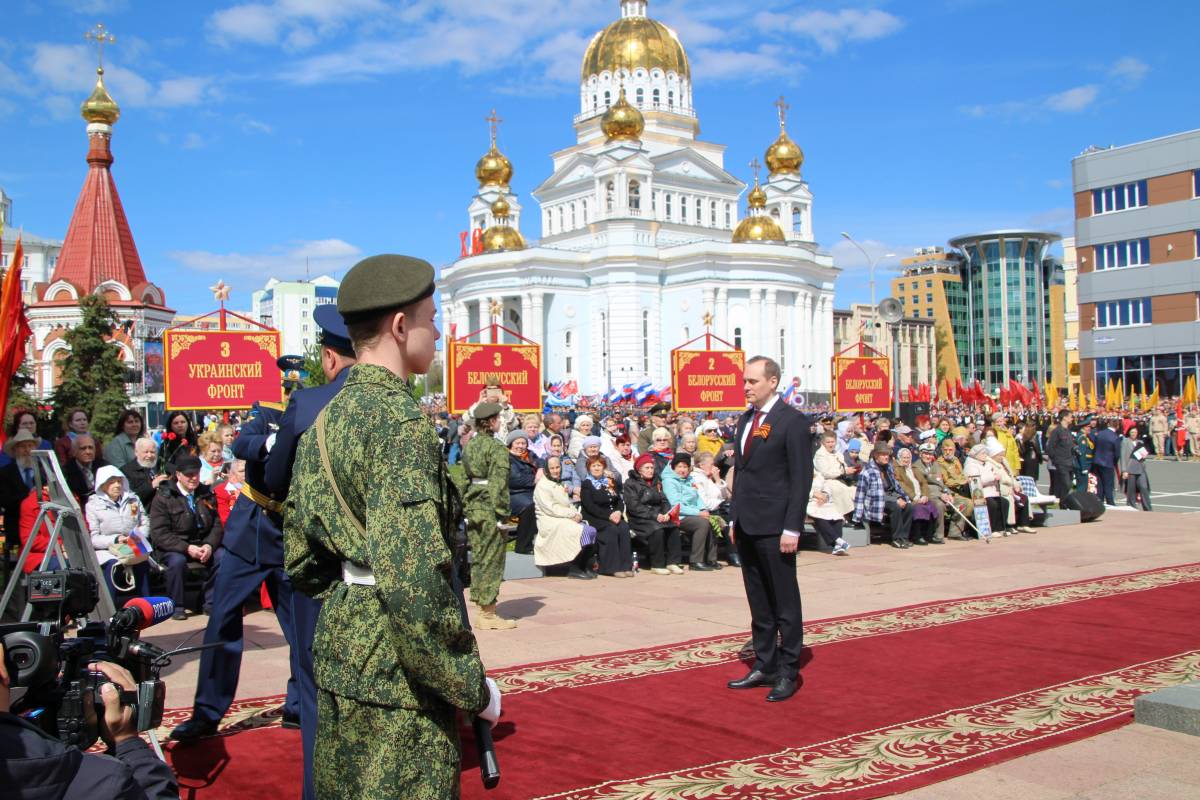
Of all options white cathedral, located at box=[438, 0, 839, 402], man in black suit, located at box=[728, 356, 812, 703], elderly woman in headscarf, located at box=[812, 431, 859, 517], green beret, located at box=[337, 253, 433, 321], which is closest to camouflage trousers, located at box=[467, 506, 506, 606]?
man in black suit, located at box=[728, 356, 812, 703]

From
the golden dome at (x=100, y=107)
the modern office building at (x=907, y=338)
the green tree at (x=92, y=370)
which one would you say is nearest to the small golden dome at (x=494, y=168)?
the golden dome at (x=100, y=107)

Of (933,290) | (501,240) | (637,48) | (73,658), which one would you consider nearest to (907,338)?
(933,290)

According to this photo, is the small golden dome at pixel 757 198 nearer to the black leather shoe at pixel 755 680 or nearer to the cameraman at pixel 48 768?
the black leather shoe at pixel 755 680

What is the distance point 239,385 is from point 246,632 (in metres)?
5.92

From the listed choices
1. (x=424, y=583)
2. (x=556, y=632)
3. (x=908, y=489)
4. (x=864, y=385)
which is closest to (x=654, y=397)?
(x=864, y=385)

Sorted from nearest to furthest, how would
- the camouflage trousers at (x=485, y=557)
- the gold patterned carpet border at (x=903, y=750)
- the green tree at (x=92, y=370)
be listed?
the gold patterned carpet border at (x=903, y=750) < the camouflage trousers at (x=485, y=557) < the green tree at (x=92, y=370)

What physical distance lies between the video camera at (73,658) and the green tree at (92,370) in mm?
25365

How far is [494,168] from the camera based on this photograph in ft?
232

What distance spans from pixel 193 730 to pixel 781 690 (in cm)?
328

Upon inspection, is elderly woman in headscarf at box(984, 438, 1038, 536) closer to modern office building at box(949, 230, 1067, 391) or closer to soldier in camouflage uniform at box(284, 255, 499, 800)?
soldier in camouflage uniform at box(284, 255, 499, 800)

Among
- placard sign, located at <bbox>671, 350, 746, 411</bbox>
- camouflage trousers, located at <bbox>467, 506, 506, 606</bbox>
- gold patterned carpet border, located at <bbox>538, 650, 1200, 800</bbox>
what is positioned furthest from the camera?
placard sign, located at <bbox>671, 350, 746, 411</bbox>

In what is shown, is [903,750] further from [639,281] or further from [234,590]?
[639,281]

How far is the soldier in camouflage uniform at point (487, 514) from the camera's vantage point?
322 inches

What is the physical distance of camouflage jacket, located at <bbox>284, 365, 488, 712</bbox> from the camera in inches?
86.7
